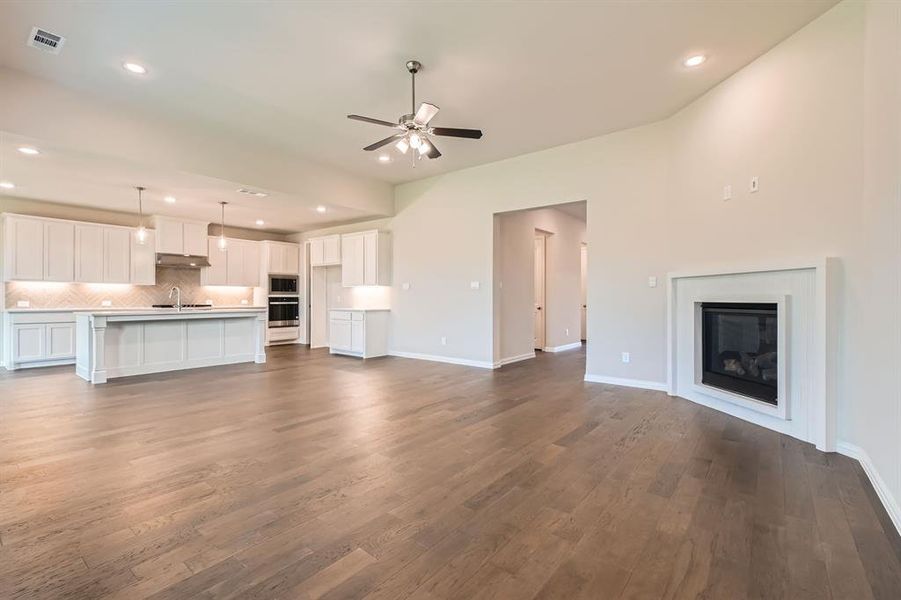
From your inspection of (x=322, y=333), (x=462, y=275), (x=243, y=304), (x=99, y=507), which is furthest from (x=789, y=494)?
(x=243, y=304)

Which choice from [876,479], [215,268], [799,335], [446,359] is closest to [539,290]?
[446,359]

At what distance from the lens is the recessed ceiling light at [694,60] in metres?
3.52

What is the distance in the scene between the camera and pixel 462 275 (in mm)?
6715

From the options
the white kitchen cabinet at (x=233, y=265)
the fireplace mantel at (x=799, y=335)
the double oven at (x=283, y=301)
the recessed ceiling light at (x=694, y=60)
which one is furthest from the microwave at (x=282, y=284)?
the recessed ceiling light at (x=694, y=60)

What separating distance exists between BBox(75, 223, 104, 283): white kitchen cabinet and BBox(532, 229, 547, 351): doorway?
8132mm

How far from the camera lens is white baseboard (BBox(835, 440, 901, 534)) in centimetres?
202

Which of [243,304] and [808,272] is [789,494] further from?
[243,304]

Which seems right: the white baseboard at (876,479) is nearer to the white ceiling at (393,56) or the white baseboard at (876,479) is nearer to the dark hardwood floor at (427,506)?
the dark hardwood floor at (427,506)

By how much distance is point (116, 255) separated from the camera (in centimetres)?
741

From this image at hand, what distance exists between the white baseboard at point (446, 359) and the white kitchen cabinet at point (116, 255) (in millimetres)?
5151

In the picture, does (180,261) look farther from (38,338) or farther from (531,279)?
(531,279)

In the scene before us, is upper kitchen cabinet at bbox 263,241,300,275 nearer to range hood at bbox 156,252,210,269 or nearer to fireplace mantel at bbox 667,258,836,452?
range hood at bbox 156,252,210,269

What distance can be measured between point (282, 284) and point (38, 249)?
410cm

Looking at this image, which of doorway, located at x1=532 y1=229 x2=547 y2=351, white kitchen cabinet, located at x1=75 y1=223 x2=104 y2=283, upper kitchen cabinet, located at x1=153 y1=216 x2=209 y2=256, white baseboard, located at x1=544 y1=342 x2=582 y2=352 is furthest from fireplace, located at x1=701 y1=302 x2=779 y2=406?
white kitchen cabinet, located at x1=75 y1=223 x2=104 y2=283
